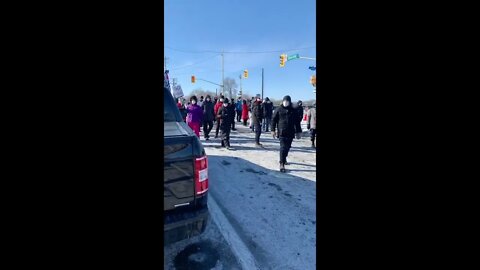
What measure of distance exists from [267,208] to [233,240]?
1.00 meters

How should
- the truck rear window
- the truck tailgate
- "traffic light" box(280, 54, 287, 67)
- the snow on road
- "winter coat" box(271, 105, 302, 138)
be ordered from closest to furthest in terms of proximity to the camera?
the truck tailgate → the snow on road → the truck rear window → "winter coat" box(271, 105, 302, 138) → "traffic light" box(280, 54, 287, 67)

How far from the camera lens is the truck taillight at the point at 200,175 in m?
2.25

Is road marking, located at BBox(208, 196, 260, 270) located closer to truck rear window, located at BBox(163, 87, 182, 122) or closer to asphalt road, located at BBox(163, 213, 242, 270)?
asphalt road, located at BBox(163, 213, 242, 270)

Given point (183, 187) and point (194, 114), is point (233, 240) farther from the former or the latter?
point (194, 114)

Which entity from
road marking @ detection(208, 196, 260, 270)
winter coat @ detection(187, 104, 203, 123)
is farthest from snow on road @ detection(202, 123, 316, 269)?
winter coat @ detection(187, 104, 203, 123)

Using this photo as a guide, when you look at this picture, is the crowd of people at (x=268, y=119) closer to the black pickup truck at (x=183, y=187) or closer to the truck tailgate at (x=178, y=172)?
the black pickup truck at (x=183, y=187)

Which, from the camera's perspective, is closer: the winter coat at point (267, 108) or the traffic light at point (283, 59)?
the winter coat at point (267, 108)

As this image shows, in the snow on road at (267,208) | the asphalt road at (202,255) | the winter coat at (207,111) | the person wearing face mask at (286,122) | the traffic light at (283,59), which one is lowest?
the asphalt road at (202,255)

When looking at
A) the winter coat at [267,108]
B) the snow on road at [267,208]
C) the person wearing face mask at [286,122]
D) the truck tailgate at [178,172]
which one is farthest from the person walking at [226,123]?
the truck tailgate at [178,172]

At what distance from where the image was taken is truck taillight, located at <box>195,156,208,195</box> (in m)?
2.25

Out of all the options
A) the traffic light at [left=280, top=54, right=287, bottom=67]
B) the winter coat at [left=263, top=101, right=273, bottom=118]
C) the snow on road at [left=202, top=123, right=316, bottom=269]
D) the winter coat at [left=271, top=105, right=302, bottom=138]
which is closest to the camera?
the snow on road at [left=202, top=123, right=316, bottom=269]
